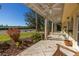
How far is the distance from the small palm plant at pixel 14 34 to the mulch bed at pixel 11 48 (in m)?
0.24

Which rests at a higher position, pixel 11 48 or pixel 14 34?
pixel 14 34

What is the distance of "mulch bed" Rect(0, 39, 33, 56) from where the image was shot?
778cm

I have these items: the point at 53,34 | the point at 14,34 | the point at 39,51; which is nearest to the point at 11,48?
the point at 14,34

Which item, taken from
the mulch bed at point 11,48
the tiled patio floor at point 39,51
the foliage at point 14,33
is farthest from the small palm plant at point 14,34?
the tiled patio floor at point 39,51

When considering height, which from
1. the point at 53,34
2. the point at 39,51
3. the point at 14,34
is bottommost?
the point at 39,51

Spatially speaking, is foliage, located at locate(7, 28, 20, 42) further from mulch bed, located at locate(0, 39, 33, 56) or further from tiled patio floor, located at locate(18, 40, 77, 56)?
tiled patio floor, located at locate(18, 40, 77, 56)

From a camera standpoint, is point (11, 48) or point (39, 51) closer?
point (39, 51)

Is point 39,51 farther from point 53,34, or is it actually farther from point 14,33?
point 53,34

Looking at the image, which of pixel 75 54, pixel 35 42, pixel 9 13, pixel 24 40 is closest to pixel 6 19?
pixel 9 13

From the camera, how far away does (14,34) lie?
8117mm

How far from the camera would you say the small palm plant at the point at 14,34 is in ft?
26.6

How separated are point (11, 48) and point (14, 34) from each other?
511 millimetres

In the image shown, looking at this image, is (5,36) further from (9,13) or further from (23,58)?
(23,58)

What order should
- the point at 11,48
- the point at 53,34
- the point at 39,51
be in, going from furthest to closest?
the point at 53,34 → the point at 11,48 → the point at 39,51
